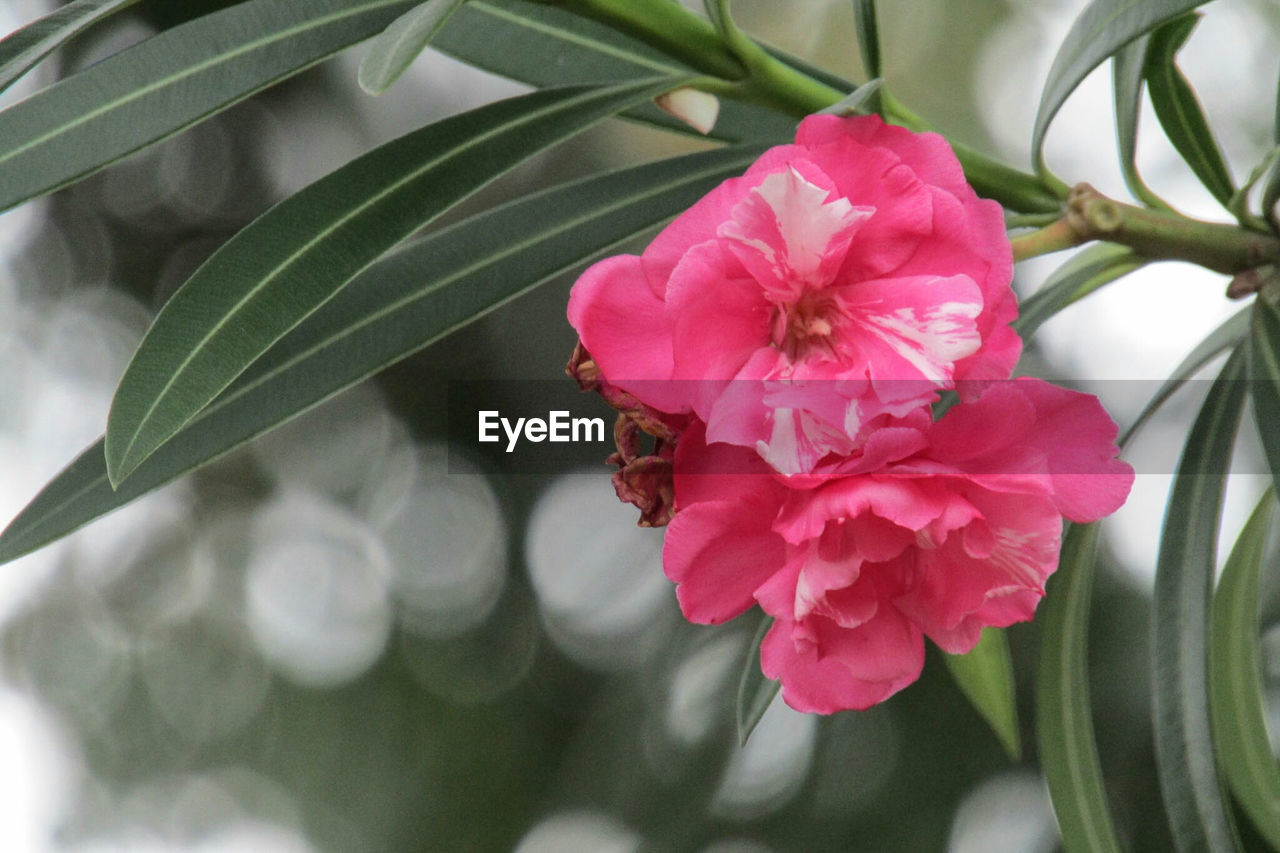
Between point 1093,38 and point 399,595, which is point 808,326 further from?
point 399,595

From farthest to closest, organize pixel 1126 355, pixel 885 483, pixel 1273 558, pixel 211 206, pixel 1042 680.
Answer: pixel 211 206 < pixel 1126 355 < pixel 1273 558 < pixel 1042 680 < pixel 885 483

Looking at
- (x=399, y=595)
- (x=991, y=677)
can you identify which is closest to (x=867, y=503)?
(x=991, y=677)

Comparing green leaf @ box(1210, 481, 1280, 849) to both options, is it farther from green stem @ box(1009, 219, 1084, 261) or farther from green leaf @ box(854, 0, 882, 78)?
green leaf @ box(854, 0, 882, 78)

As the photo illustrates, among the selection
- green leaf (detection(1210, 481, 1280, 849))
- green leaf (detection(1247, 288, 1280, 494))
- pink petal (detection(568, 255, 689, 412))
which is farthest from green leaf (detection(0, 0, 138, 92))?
green leaf (detection(1210, 481, 1280, 849))

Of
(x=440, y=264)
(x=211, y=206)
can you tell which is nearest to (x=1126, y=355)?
(x=440, y=264)

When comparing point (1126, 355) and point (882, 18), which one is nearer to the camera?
point (1126, 355)

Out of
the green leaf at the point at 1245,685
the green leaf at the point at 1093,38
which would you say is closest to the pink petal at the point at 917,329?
the green leaf at the point at 1093,38

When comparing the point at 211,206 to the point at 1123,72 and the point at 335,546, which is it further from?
the point at 1123,72
